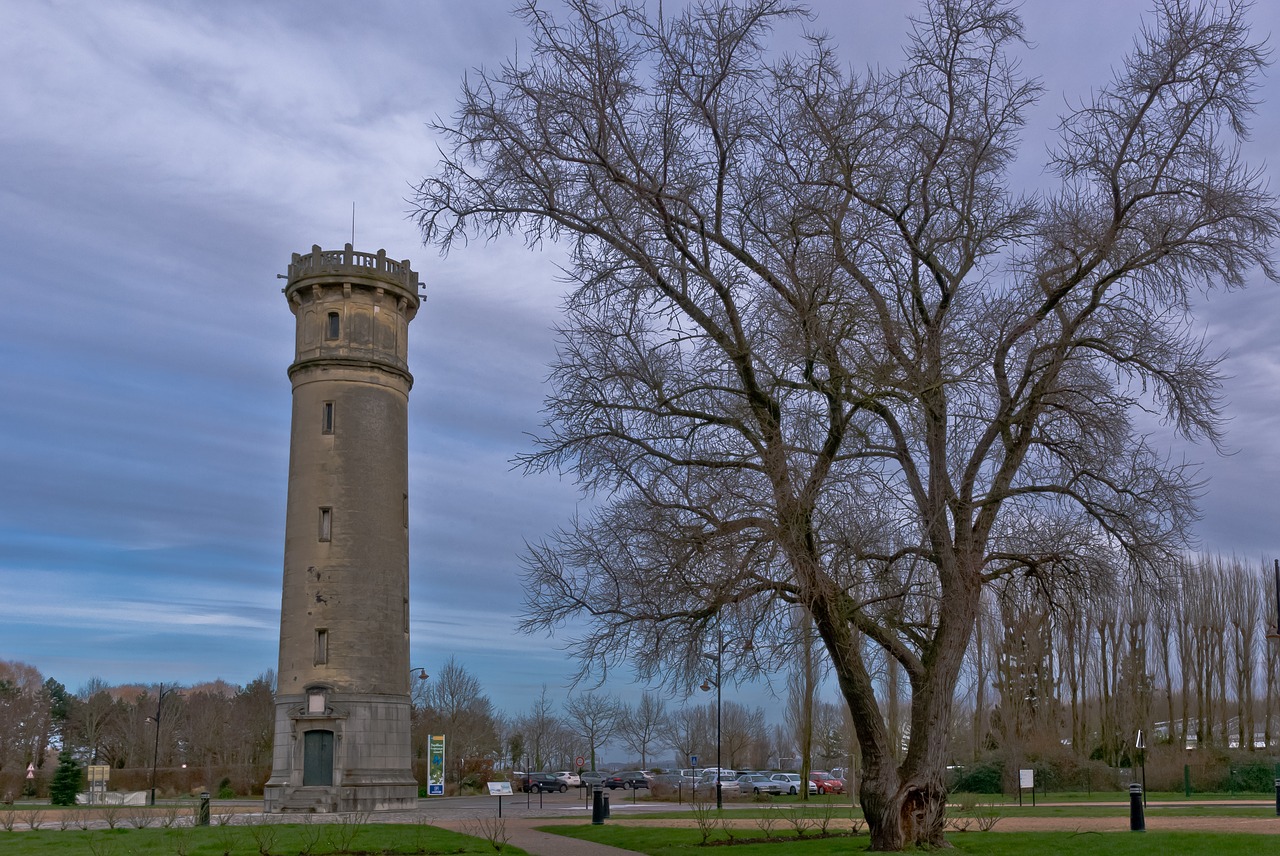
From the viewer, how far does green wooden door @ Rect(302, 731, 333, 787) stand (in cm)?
3653

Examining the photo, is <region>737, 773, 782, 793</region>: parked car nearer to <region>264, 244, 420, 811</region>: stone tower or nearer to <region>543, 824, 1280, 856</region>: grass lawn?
<region>264, 244, 420, 811</region>: stone tower

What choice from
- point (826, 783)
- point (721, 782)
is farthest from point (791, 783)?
point (721, 782)

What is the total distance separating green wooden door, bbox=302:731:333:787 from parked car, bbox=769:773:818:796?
21872 mm

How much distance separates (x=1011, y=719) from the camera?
5106 cm

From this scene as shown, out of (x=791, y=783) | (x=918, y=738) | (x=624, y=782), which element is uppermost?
(x=918, y=738)

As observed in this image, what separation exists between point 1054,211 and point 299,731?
28712 mm

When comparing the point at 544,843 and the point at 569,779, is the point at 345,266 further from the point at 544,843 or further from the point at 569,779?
the point at 569,779

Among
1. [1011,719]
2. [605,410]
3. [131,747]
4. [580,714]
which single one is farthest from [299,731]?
[131,747]

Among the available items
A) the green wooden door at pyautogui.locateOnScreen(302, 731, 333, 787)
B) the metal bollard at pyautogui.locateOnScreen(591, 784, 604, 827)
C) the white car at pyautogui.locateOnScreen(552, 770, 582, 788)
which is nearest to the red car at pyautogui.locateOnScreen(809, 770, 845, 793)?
the white car at pyautogui.locateOnScreen(552, 770, 582, 788)

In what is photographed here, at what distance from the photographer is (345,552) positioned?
37.6m

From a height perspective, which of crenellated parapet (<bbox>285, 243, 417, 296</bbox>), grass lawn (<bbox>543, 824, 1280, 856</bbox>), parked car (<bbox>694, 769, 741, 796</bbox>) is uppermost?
crenellated parapet (<bbox>285, 243, 417, 296</bbox>)

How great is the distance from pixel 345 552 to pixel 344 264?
33.9 ft

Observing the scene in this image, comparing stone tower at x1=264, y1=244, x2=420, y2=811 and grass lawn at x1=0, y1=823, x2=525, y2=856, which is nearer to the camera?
grass lawn at x1=0, y1=823, x2=525, y2=856

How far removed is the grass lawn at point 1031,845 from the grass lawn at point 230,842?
332 centimetres
